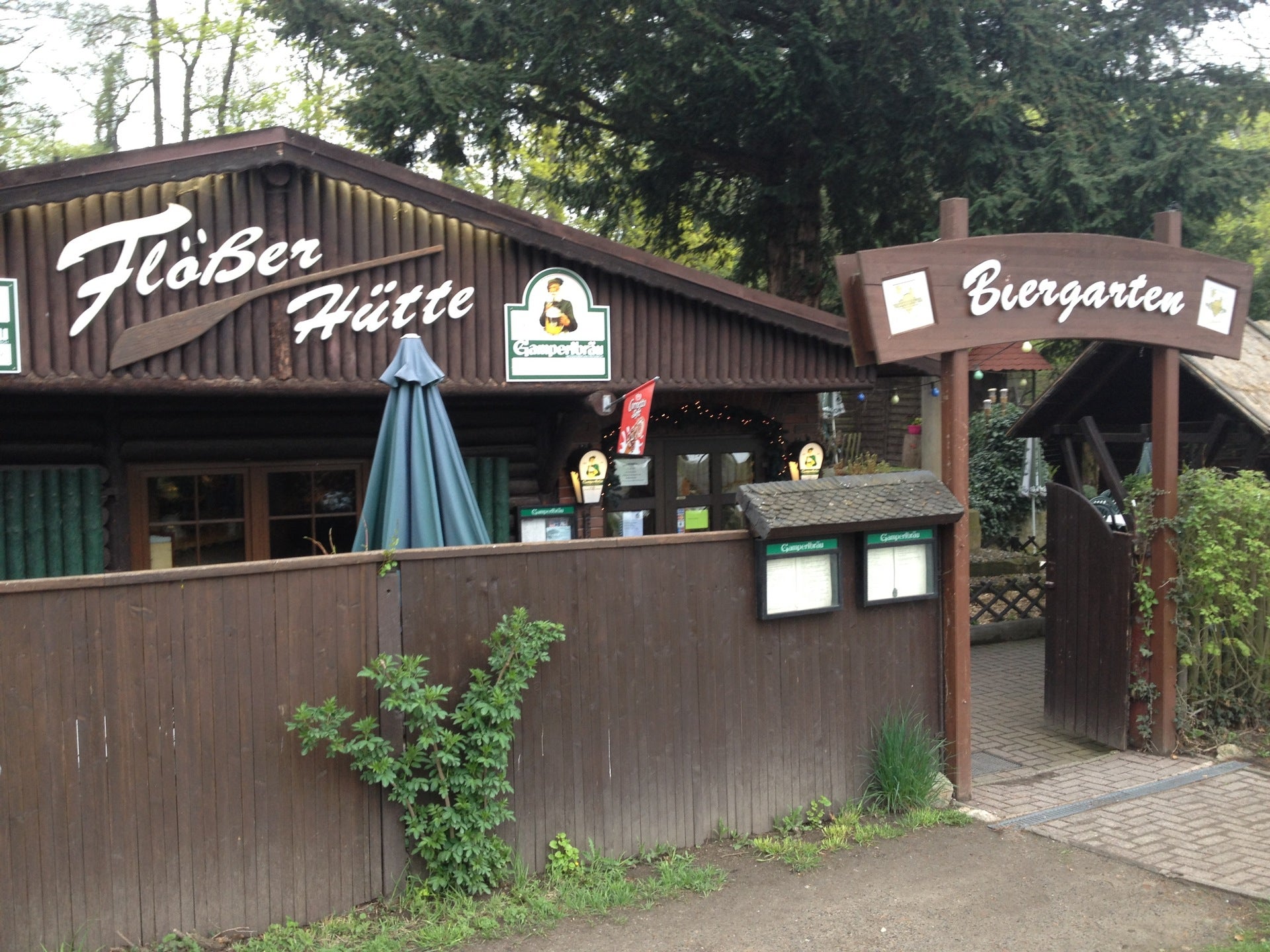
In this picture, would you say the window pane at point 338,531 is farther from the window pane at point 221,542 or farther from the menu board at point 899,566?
the menu board at point 899,566

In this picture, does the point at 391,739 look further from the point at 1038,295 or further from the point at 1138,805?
the point at 1038,295

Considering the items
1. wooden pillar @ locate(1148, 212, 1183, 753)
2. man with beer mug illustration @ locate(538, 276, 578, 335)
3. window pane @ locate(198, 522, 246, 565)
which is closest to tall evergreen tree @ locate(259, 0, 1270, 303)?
wooden pillar @ locate(1148, 212, 1183, 753)

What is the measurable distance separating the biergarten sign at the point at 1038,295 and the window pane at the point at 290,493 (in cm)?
473

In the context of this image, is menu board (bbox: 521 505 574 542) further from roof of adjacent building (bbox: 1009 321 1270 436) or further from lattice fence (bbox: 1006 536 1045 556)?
lattice fence (bbox: 1006 536 1045 556)

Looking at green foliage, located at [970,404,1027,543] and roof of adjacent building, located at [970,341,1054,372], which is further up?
roof of adjacent building, located at [970,341,1054,372]

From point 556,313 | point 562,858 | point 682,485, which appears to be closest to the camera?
point 562,858

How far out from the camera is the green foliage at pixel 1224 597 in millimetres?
7453

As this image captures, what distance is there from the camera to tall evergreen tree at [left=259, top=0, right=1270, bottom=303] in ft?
42.6

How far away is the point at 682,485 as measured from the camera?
10352mm

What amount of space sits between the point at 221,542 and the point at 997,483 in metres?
14.2

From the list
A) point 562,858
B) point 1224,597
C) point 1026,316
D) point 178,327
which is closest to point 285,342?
point 178,327

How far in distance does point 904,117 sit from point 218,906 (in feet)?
41.4

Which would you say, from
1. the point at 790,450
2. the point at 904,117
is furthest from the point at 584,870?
the point at 904,117

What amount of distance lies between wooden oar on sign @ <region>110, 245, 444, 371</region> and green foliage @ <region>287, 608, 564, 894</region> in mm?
2929
